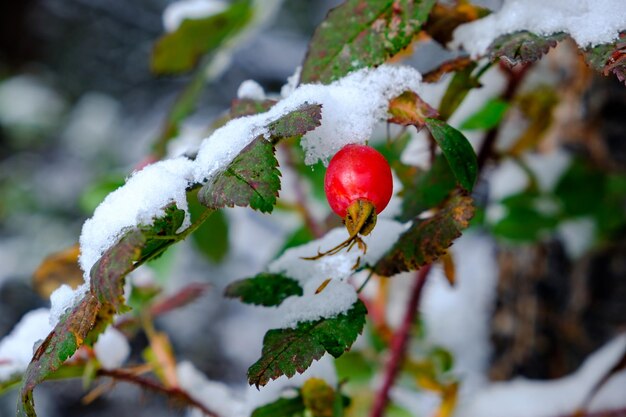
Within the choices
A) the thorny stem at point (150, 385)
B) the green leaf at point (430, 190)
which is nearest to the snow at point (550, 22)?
the green leaf at point (430, 190)

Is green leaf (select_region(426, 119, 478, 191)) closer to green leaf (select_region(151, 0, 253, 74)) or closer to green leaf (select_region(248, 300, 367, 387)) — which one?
green leaf (select_region(248, 300, 367, 387))

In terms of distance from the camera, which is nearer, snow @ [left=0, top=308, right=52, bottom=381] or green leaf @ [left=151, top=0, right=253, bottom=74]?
snow @ [left=0, top=308, right=52, bottom=381]

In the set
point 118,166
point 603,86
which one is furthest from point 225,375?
point 603,86

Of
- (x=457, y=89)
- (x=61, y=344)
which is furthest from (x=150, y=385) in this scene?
(x=457, y=89)

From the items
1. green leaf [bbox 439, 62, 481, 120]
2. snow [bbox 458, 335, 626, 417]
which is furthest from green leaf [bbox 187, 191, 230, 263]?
green leaf [bbox 439, 62, 481, 120]

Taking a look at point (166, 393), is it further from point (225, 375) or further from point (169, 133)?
point (225, 375)

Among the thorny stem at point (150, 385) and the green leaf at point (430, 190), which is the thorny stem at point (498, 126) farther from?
the thorny stem at point (150, 385)
